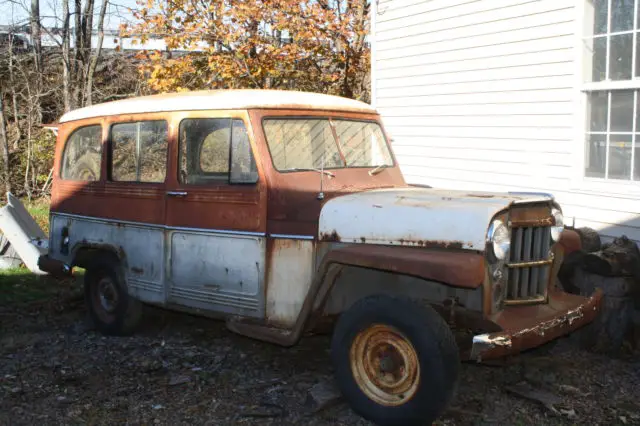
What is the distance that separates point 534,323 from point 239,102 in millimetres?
2483

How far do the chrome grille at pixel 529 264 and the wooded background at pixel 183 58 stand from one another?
9.26 meters

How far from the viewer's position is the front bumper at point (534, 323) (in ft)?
11.9

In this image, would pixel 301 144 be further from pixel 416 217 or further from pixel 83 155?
pixel 83 155

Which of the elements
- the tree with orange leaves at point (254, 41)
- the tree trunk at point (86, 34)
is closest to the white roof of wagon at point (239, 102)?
the tree with orange leaves at point (254, 41)

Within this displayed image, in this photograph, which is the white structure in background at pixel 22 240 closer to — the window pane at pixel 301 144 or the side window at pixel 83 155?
the side window at pixel 83 155

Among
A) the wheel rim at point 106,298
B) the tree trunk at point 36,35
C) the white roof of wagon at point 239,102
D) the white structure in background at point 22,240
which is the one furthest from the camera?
the tree trunk at point 36,35

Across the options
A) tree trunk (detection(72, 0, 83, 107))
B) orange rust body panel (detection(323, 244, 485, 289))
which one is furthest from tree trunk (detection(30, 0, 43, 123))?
orange rust body panel (detection(323, 244, 485, 289))

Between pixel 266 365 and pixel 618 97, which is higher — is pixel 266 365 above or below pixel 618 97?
below

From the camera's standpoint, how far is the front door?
472 centimetres

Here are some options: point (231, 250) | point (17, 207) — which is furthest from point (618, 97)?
point (17, 207)

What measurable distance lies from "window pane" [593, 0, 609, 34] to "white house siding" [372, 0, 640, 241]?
0.17 meters

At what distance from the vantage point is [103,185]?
595cm

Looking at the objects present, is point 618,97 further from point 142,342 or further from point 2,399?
point 2,399

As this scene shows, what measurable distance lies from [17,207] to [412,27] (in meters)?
5.89
